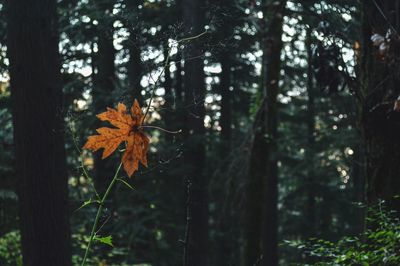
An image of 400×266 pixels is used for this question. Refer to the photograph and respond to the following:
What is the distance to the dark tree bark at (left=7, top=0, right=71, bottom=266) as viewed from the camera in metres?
5.29

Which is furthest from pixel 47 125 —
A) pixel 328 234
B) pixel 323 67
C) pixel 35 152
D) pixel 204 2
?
pixel 328 234

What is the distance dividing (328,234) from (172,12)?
1015 centimetres

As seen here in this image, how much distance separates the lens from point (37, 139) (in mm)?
5348

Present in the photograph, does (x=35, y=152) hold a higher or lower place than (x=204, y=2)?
lower

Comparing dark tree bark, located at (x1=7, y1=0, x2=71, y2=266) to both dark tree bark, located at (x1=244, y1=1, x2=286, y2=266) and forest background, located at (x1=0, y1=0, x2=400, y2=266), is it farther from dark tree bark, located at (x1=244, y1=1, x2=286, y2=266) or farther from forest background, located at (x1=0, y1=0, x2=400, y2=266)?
dark tree bark, located at (x1=244, y1=1, x2=286, y2=266)

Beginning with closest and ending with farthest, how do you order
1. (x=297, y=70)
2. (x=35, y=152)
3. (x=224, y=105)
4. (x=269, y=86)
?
(x=35, y=152) < (x=269, y=86) < (x=297, y=70) < (x=224, y=105)

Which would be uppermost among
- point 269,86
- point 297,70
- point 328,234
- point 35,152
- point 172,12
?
point 172,12

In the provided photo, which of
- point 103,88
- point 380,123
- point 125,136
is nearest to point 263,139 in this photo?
point 380,123

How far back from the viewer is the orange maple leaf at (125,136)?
93.8 inches

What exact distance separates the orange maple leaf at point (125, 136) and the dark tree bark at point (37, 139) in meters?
2.97

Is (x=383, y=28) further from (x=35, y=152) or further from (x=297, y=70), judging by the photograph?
(x=297, y=70)

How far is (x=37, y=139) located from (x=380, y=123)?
11.2 feet

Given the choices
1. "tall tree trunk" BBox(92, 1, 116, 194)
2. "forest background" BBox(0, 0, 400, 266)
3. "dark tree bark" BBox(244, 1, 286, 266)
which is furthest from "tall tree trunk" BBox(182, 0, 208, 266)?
"dark tree bark" BBox(244, 1, 286, 266)

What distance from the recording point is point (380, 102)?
454cm
